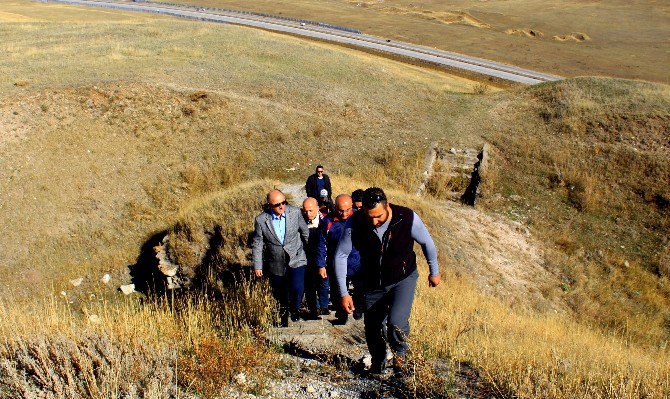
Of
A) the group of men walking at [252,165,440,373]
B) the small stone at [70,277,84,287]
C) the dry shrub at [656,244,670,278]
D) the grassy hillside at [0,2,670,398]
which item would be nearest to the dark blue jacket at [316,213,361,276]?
the group of men walking at [252,165,440,373]

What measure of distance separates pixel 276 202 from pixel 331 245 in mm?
956

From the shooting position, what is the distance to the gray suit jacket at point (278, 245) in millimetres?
5918

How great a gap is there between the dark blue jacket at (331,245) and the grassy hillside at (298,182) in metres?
0.87

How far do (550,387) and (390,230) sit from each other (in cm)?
179

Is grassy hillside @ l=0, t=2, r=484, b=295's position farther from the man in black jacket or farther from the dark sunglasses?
the dark sunglasses

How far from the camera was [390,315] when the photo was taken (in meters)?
4.44

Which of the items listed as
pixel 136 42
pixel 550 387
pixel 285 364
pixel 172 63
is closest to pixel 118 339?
pixel 285 364

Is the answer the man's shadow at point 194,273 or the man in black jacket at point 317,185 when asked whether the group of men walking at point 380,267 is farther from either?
the man in black jacket at point 317,185

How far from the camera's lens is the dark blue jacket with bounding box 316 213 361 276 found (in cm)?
466

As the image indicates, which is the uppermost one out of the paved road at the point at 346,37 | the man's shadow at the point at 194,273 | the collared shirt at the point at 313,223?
the paved road at the point at 346,37

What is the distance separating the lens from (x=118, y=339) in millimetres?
4270

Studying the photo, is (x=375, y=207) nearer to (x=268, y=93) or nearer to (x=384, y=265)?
(x=384, y=265)

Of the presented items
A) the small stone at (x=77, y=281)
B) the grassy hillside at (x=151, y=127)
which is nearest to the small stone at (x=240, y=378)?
the small stone at (x=77, y=281)

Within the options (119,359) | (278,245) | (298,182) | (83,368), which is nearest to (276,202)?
(278,245)
